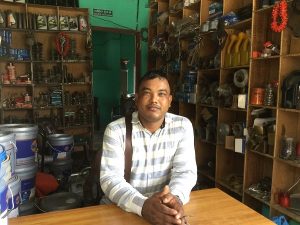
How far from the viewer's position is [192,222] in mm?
1183

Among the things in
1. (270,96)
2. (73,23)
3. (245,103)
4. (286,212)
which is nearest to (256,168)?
(286,212)

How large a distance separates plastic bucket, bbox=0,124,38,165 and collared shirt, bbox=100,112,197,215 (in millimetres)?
1404

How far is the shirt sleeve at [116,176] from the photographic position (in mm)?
1264

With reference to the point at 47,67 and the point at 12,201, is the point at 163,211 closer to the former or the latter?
the point at 12,201

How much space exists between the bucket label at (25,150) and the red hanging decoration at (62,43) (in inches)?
106

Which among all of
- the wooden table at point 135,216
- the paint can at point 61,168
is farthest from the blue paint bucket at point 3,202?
the paint can at point 61,168

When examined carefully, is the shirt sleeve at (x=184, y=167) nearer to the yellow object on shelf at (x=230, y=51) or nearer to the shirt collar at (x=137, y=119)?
the shirt collar at (x=137, y=119)

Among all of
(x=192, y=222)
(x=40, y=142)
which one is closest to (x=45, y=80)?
(x=40, y=142)

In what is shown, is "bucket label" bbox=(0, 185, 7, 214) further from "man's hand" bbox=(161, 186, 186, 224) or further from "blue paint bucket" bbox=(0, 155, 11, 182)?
"man's hand" bbox=(161, 186, 186, 224)

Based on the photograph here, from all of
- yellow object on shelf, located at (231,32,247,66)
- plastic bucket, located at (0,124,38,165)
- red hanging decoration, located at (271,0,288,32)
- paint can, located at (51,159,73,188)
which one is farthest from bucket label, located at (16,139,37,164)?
red hanging decoration, located at (271,0,288,32)

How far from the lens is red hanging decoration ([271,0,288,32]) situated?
2354mm

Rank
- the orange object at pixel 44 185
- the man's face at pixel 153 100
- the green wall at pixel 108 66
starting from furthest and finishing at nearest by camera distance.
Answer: the green wall at pixel 108 66
the orange object at pixel 44 185
the man's face at pixel 153 100

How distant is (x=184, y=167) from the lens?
5.22ft

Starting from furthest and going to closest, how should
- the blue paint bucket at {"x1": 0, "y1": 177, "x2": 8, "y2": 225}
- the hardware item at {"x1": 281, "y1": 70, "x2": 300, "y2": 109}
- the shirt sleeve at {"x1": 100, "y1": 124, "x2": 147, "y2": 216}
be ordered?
1. the hardware item at {"x1": 281, "y1": 70, "x2": 300, "y2": 109}
2. the shirt sleeve at {"x1": 100, "y1": 124, "x2": 147, "y2": 216}
3. the blue paint bucket at {"x1": 0, "y1": 177, "x2": 8, "y2": 225}
